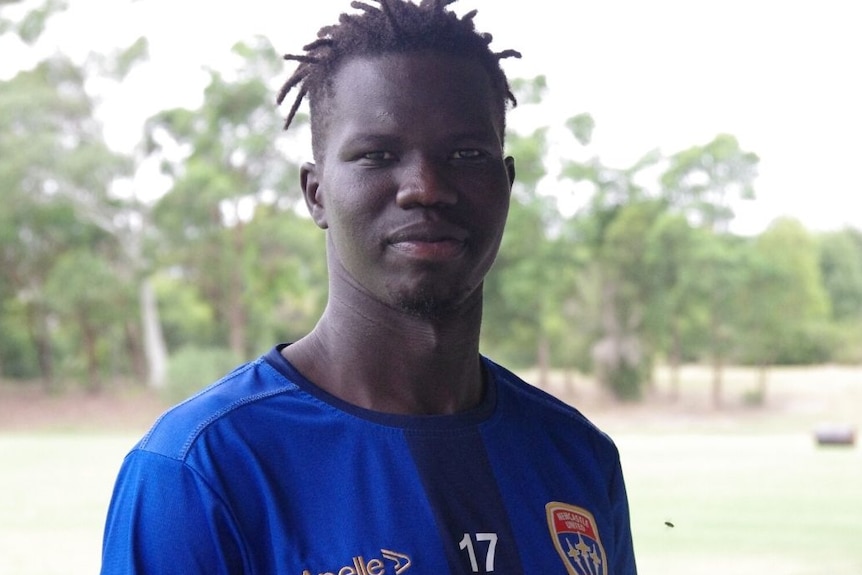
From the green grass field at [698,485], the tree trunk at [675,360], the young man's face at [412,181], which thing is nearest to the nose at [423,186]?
the young man's face at [412,181]

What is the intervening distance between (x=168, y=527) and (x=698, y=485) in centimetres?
612

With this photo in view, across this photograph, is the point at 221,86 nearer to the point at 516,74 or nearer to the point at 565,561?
the point at 516,74

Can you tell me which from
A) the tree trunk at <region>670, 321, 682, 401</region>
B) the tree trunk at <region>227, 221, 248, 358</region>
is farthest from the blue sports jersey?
the tree trunk at <region>227, 221, 248, 358</region>

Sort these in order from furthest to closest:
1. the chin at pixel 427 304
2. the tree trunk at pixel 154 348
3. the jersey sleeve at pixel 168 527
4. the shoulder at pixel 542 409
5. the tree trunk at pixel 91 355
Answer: the tree trunk at pixel 154 348 → the tree trunk at pixel 91 355 → the shoulder at pixel 542 409 → the chin at pixel 427 304 → the jersey sleeve at pixel 168 527

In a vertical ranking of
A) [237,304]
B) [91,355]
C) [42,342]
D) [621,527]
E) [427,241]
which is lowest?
[91,355]

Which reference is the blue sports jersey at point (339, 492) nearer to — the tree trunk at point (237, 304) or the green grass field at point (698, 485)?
the green grass field at point (698, 485)

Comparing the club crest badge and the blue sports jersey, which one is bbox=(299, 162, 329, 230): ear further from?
the club crest badge

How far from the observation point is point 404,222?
753mm

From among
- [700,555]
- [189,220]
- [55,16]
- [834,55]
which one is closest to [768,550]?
[700,555]

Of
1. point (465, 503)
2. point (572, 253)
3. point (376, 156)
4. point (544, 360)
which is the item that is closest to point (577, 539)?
point (465, 503)

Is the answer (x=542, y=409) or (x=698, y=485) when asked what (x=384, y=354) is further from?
(x=698, y=485)

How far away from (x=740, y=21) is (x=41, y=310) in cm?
386

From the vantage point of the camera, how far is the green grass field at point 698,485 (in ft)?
17.0

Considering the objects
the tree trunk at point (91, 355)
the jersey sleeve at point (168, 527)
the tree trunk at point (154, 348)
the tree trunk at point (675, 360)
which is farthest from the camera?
the tree trunk at point (154, 348)
